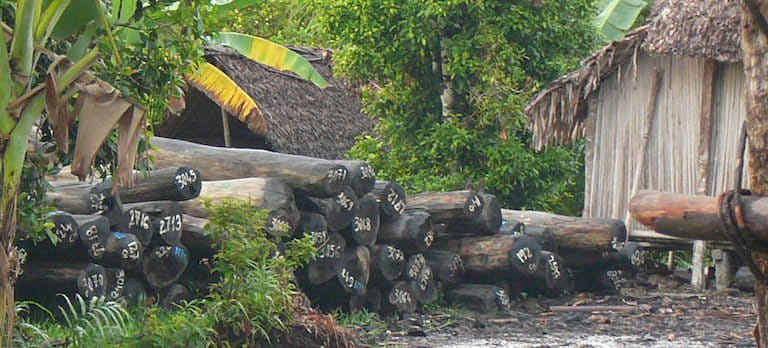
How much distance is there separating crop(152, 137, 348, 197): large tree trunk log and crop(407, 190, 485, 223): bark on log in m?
1.79

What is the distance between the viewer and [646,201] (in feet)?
13.2

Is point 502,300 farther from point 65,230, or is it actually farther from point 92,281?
point 65,230

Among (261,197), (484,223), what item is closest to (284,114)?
(484,223)

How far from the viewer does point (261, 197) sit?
32.1 feet

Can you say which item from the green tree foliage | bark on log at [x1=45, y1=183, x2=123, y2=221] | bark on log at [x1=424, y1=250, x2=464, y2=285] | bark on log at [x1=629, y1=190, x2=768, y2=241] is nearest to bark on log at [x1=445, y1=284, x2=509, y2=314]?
bark on log at [x1=424, y1=250, x2=464, y2=285]

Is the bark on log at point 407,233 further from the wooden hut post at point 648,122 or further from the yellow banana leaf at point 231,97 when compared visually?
the yellow banana leaf at point 231,97

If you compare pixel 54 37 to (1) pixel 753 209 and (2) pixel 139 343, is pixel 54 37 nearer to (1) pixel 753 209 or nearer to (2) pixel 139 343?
(2) pixel 139 343

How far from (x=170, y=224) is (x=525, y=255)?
4.15 metres

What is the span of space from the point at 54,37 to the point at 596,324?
20.6 feet

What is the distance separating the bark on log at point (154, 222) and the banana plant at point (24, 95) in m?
2.94

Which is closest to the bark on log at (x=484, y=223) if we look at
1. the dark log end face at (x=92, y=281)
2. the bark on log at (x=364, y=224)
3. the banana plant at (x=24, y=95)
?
the bark on log at (x=364, y=224)

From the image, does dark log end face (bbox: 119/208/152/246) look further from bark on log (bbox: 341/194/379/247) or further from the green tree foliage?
the green tree foliage

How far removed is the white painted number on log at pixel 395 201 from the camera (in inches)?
445

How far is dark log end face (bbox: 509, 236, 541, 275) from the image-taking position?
11898 mm
